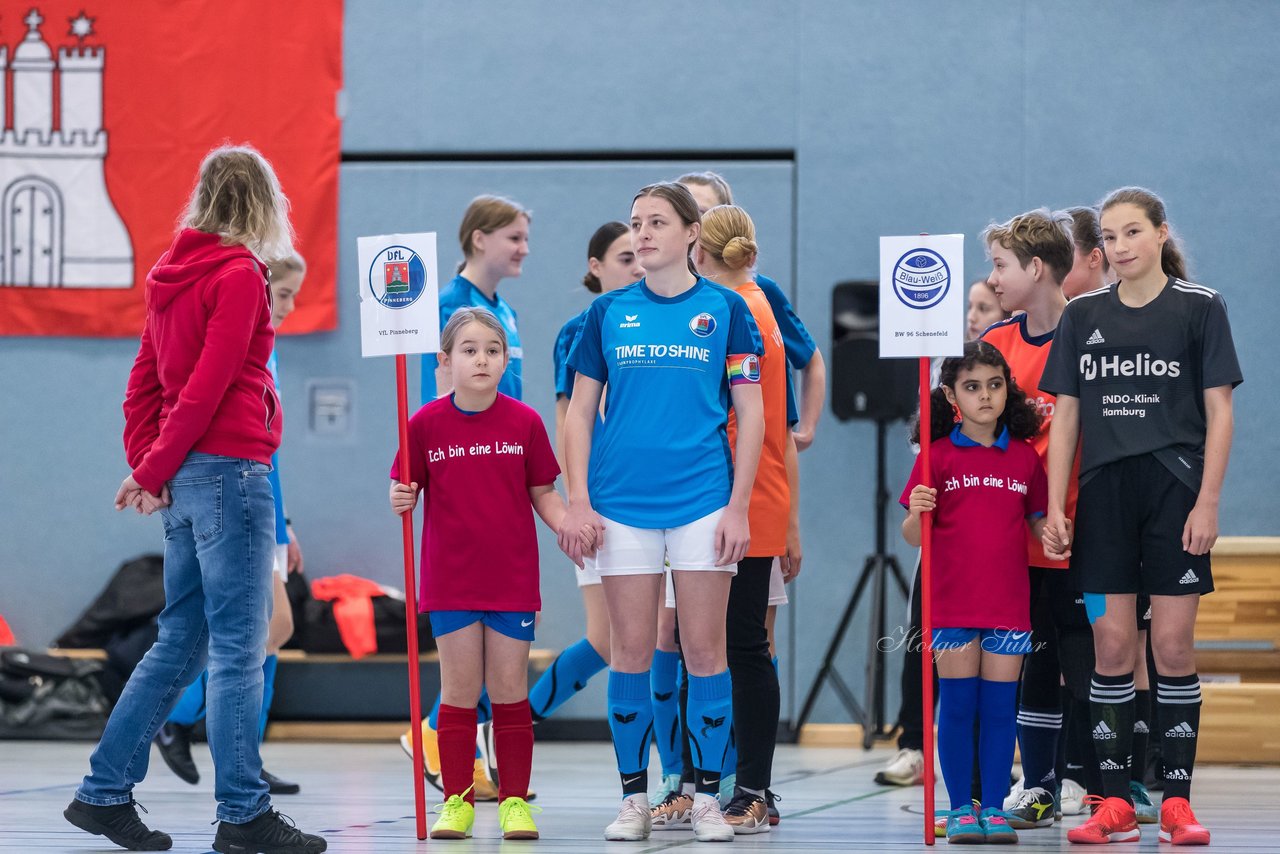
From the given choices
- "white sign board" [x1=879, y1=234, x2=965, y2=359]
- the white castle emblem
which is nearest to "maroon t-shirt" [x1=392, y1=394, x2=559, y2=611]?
"white sign board" [x1=879, y1=234, x2=965, y2=359]

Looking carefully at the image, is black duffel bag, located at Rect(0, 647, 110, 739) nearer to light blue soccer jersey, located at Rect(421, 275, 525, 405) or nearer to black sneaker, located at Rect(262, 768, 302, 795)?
black sneaker, located at Rect(262, 768, 302, 795)

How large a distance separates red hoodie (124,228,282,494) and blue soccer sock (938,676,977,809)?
1632 millimetres

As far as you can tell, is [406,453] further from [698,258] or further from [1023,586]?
[1023,586]

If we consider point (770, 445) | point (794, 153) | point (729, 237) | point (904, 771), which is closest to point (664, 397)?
point (770, 445)

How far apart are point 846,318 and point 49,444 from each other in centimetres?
350

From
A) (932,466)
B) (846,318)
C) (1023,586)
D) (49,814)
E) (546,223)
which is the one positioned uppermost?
(546,223)

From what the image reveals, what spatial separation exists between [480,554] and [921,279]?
1195mm

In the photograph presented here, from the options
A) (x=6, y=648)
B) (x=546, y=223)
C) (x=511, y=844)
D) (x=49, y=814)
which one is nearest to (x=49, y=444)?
(x=6, y=648)

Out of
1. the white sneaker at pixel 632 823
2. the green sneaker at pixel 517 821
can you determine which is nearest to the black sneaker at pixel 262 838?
the green sneaker at pixel 517 821

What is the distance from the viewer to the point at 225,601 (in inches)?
120

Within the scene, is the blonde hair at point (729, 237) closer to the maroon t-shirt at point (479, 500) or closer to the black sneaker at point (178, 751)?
the maroon t-shirt at point (479, 500)

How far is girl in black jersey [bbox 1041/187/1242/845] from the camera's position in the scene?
3348 millimetres

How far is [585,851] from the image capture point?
317cm

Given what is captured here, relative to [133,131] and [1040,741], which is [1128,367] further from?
[133,131]
